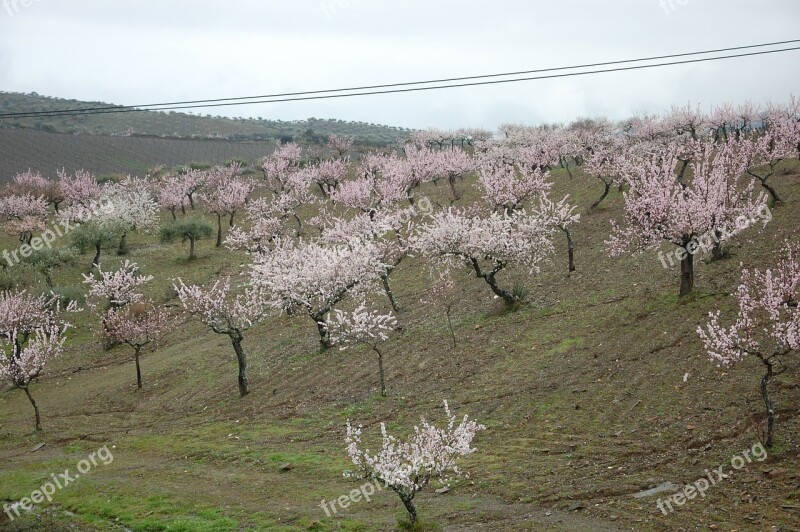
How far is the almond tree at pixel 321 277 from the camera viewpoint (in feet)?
93.0

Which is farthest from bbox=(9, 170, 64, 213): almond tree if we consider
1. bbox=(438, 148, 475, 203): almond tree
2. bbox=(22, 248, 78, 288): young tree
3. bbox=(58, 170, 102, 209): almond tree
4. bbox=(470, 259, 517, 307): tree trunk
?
bbox=(470, 259, 517, 307): tree trunk

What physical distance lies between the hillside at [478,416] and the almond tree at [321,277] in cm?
243

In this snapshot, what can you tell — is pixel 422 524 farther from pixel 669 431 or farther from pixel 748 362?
pixel 748 362

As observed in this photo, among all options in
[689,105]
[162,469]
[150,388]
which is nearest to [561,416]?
[162,469]

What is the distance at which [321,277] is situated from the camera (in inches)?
1113

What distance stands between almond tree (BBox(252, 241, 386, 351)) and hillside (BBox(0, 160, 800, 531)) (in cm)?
243

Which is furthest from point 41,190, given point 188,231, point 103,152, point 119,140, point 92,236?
point 119,140

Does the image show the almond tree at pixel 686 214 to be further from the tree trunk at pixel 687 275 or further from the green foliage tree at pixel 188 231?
the green foliage tree at pixel 188 231

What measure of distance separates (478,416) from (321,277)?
11817 mm

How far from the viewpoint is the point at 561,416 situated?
18.0m

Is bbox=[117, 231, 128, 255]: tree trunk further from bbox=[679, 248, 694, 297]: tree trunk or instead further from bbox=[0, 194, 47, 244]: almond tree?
bbox=[679, 248, 694, 297]: tree trunk

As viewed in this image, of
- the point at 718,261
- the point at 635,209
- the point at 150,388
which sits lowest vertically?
the point at 150,388

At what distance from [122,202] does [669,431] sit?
180 ft

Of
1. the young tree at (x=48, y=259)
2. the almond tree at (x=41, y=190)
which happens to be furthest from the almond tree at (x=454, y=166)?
the almond tree at (x=41, y=190)
